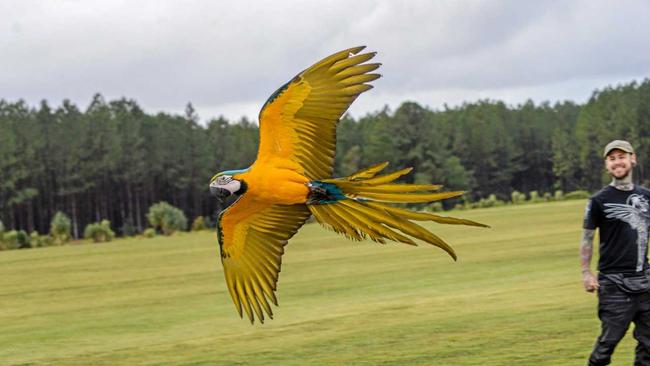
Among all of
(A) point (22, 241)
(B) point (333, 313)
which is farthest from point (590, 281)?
(A) point (22, 241)

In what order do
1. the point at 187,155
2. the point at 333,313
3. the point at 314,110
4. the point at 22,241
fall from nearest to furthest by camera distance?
1. the point at 314,110
2. the point at 333,313
3. the point at 22,241
4. the point at 187,155

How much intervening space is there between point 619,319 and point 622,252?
0.42 metres

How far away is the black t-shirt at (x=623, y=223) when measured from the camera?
600 cm

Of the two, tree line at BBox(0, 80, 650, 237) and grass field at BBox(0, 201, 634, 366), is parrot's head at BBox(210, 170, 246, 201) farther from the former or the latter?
tree line at BBox(0, 80, 650, 237)

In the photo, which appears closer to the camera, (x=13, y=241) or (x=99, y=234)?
(x=13, y=241)

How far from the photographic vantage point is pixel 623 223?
6016 mm

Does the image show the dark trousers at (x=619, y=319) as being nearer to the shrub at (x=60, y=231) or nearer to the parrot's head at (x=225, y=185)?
the parrot's head at (x=225, y=185)

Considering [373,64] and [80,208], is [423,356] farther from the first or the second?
[80,208]

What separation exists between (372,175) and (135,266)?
19.9m

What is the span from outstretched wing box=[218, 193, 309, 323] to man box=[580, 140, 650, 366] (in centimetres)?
264

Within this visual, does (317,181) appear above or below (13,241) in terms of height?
above

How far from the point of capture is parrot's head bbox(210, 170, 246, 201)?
130 inches

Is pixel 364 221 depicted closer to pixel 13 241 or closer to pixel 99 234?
pixel 13 241

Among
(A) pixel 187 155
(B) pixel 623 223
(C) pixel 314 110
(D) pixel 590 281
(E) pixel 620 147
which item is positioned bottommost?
(D) pixel 590 281
